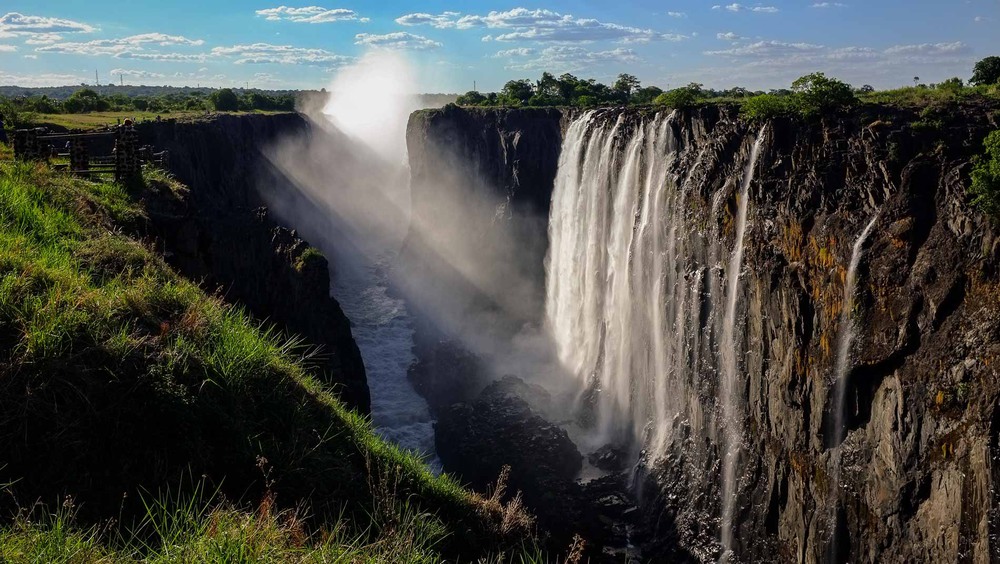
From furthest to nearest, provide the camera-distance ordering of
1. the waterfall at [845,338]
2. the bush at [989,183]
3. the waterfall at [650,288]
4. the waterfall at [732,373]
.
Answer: the waterfall at [650,288] → the waterfall at [732,373] → the waterfall at [845,338] → the bush at [989,183]

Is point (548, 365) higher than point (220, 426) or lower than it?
lower

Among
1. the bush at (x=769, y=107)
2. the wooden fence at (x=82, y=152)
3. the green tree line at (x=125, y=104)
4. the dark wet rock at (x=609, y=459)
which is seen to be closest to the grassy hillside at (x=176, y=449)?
the wooden fence at (x=82, y=152)

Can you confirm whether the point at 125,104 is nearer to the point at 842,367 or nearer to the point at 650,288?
the point at 650,288

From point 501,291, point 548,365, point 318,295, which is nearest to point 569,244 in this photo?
point 548,365

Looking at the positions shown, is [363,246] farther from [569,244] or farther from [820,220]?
[820,220]

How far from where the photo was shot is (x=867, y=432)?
632 inches

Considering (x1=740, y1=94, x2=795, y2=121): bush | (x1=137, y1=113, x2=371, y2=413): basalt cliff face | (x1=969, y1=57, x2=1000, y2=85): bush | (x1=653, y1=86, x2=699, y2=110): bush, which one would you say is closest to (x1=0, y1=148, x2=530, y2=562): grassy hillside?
(x1=137, y1=113, x2=371, y2=413): basalt cliff face

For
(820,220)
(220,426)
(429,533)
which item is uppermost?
(820,220)

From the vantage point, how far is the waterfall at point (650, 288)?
22.4 metres

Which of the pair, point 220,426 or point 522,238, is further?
point 522,238

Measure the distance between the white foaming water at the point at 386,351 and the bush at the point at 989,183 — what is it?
1611 centimetres

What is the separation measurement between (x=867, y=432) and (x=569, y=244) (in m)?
24.4

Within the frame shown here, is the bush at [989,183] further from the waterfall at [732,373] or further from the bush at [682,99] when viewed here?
the bush at [682,99]

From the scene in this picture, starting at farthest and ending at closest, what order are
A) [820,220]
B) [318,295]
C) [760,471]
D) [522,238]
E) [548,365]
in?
[522,238]
[548,365]
[318,295]
[760,471]
[820,220]
